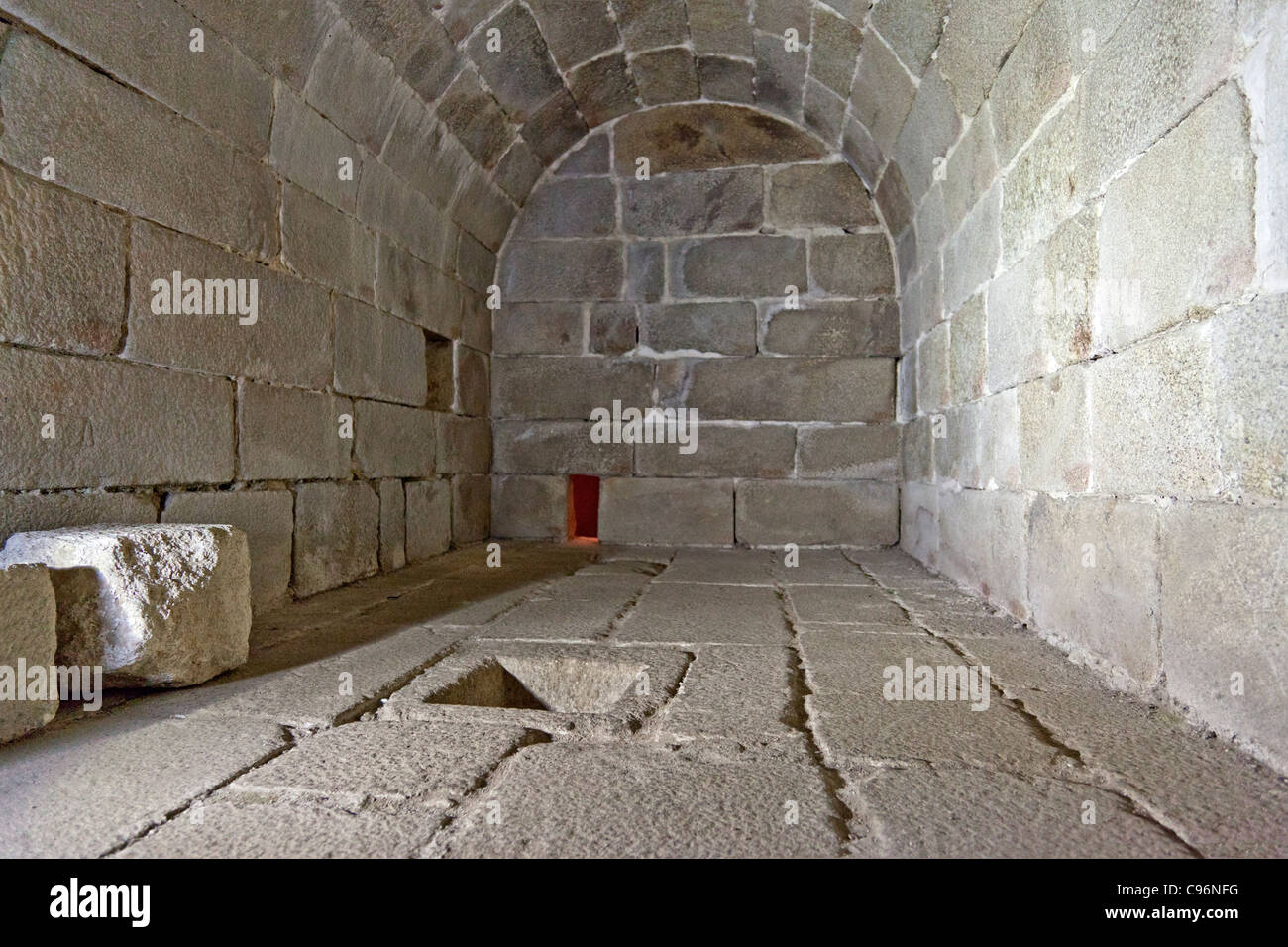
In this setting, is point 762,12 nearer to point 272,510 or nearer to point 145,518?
point 272,510

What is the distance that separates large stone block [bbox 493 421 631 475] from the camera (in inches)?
235

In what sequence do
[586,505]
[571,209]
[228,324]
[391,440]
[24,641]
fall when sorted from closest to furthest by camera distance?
[24,641]
[228,324]
[391,440]
[571,209]
[586,505]

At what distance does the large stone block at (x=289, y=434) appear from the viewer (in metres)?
3.32

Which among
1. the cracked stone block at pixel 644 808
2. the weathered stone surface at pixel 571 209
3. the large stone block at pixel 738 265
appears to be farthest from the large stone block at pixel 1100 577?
the weathered stone surface at pixel 571 209

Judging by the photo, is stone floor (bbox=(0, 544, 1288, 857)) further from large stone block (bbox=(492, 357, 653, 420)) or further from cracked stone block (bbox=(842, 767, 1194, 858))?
large stone block (bbox=(492, 357, 653, 420))

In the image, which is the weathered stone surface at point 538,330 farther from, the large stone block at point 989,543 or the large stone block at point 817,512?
the large stone block at point 989,543

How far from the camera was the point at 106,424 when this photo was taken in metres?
2.64

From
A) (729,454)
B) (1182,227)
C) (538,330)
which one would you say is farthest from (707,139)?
(1182,227)

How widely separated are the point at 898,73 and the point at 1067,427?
2.33 metres

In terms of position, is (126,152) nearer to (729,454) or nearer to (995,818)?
(995,818)

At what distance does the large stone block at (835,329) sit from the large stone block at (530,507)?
183 centimetres

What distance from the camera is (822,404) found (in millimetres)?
5719

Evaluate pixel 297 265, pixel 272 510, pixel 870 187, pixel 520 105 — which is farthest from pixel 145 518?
pixel 870 187

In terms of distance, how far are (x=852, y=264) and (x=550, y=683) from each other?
4.10m
